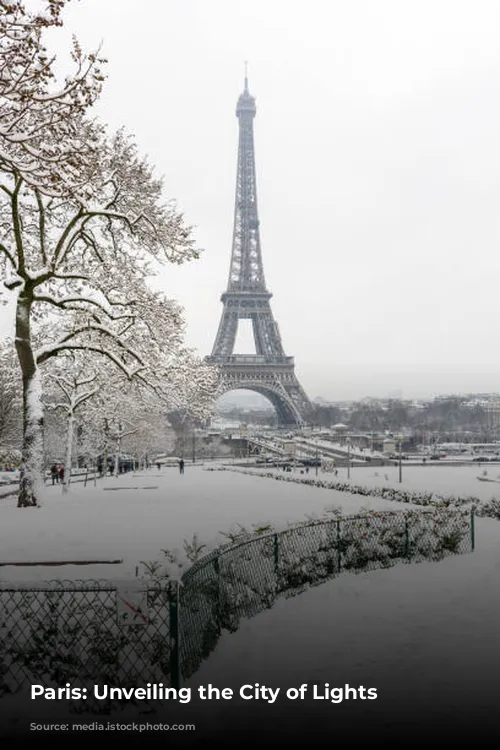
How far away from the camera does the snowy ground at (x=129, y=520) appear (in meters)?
13.0

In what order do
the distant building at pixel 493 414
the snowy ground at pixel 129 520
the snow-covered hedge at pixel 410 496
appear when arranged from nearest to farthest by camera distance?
1. the snowy ground at pixel 129 520
2. the snow-covered hedge at pixel 410 496
3. the distant building at pixel 493 414

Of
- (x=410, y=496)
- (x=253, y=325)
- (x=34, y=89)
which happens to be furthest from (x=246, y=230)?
(x=34, y=89)

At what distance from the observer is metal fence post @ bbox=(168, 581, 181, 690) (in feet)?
24.4

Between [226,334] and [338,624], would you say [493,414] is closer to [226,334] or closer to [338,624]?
[226,334]

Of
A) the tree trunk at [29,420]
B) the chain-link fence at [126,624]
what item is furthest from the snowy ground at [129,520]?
the chain-link fence at [126,624]

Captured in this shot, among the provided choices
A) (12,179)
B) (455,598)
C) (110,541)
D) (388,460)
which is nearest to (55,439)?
(388,460)

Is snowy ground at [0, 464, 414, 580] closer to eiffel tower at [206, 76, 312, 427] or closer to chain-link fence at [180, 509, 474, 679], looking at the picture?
chain-link fence at [180, 509, 474, 679]

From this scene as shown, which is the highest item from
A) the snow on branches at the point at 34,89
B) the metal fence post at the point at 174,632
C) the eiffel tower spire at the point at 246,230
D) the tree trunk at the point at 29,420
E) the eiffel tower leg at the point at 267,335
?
the eiffel tower spire at the point at 246,230

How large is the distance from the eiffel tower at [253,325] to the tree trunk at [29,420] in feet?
276

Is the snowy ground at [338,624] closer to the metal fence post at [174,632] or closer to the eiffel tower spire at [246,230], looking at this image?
the metal fence post at [174,632]

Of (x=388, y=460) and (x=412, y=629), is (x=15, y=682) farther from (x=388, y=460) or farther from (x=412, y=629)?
(x=388, y=460)

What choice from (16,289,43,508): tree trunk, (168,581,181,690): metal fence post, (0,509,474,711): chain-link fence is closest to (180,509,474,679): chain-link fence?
(0,509,474,711): chain-link fence

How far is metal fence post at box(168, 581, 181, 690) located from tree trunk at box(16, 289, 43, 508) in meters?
15.3

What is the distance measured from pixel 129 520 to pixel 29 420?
5.60 m
